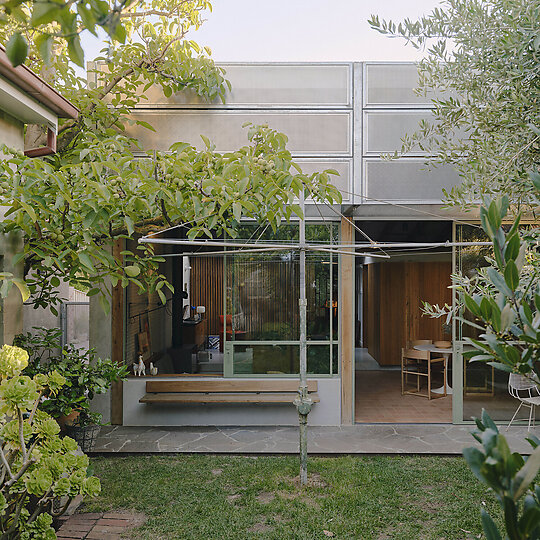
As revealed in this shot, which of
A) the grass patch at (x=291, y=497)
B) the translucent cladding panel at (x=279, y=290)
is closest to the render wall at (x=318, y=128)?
the translucent cladding panel at (x=279, y=290)

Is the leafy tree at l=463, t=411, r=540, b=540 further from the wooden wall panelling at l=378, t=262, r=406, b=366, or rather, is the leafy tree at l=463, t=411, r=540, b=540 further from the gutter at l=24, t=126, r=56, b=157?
the wooden wall panelling at l=378, t=262, r=406, b=366

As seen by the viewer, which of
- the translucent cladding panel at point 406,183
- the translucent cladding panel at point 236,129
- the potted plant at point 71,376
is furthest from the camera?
the translucent cladding panel at point 236,129

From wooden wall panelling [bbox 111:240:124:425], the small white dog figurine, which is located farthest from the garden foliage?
the small white dog figurine

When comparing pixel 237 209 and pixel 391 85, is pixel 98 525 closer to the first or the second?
pixel 237 209

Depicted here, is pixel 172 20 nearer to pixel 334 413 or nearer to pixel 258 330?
pixel 258 330

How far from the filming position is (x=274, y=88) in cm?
658

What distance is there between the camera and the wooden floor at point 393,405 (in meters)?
6.97

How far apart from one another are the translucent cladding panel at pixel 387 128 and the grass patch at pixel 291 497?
3.80m

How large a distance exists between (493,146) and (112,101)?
173 inches

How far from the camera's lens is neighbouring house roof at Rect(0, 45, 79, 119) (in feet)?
10.8

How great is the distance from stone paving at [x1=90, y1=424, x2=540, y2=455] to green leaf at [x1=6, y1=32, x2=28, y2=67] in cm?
533

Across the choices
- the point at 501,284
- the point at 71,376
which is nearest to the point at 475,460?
the point at 501,284

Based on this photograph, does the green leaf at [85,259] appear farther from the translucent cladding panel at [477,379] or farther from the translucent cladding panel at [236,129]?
the translucent cladding panel at [477,379]

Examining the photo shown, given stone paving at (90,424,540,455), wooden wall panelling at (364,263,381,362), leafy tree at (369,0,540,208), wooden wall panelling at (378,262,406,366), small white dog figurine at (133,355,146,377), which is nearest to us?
leafy tree at (369,0,540,208)
